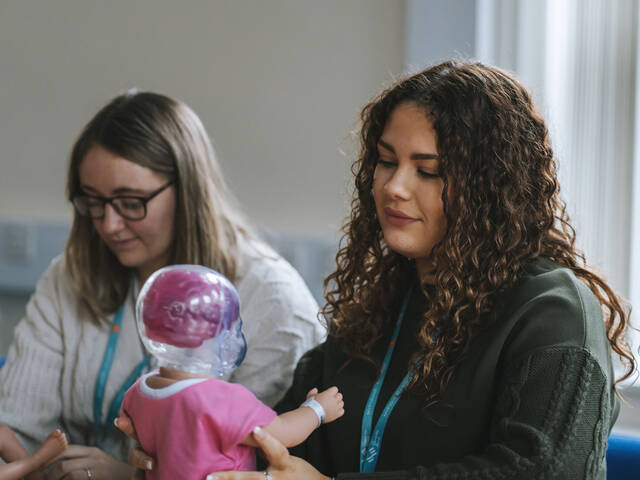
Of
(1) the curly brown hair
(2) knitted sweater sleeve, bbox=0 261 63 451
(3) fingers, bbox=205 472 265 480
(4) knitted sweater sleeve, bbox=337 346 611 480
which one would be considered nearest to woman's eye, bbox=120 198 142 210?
(2) knitted sweater sleeve, bbox=0 261 63 451

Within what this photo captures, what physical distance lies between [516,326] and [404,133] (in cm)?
44

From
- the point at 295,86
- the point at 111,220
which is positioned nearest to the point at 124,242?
the point at 111,220

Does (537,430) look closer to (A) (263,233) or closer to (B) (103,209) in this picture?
(B) (103,209)

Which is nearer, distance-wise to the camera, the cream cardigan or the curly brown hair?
the curly brown hair

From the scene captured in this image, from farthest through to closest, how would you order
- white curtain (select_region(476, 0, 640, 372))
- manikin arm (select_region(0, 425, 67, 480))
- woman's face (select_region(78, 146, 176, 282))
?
white curtain (select_region(476, 0, 640, 372)) → woman's face (select_region(78, 146, 176, 282)) → manikin arm (select_region(0, 425, 67, 480))

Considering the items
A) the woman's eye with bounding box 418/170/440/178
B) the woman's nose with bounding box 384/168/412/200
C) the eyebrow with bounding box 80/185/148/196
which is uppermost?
the woman's eye with bounding box 418/170/440/178

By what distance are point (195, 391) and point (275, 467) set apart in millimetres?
240

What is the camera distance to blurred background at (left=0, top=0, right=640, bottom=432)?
2494 millimetres

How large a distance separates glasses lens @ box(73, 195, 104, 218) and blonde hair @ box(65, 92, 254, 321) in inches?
1.8

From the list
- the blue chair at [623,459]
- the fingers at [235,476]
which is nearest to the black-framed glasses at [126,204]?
the fingers at [235,476]

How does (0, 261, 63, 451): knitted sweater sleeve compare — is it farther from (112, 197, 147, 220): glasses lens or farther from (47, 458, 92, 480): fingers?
(112, 197, 147, 220): glasses lens

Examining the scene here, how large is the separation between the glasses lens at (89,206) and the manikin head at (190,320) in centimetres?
81

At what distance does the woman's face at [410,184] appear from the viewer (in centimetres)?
150

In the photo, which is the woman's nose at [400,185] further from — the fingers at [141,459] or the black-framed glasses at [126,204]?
the black-framed glasses at [126,204]
